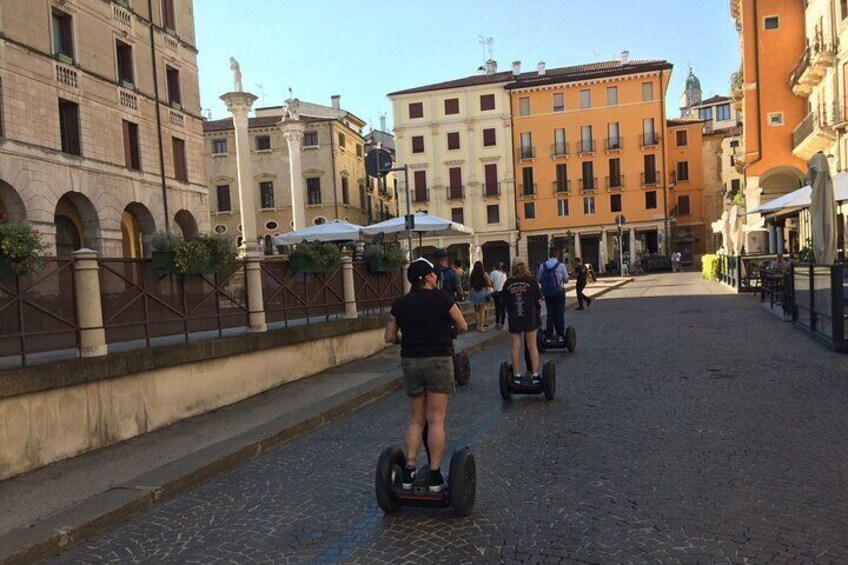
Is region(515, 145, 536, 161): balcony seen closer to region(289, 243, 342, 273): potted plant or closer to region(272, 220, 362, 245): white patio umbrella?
region(272, 220, 362, 245): white patio umbrella

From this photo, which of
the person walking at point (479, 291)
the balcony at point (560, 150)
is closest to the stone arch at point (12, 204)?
the person walking at point (479, 291)

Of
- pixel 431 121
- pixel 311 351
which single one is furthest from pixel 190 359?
pixel 431 121

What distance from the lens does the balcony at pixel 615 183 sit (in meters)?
58.8

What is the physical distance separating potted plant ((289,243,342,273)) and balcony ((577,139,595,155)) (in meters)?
50.9

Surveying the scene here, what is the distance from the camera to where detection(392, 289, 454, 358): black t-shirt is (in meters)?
4.66

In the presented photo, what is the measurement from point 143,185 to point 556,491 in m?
23.5

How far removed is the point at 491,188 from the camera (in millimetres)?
61062

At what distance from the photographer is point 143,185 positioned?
982 inches

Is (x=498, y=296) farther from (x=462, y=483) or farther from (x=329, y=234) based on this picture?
(x=462, y=483)

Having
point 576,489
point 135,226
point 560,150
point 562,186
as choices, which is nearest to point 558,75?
point 560,150

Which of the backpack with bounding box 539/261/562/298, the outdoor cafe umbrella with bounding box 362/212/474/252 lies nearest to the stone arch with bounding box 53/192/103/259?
the outdoor cafe umbrella with bounding box 362/212/474/252

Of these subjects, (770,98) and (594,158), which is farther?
(594,158)

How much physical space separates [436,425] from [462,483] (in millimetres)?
444

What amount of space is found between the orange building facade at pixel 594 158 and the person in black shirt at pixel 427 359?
5321cm
